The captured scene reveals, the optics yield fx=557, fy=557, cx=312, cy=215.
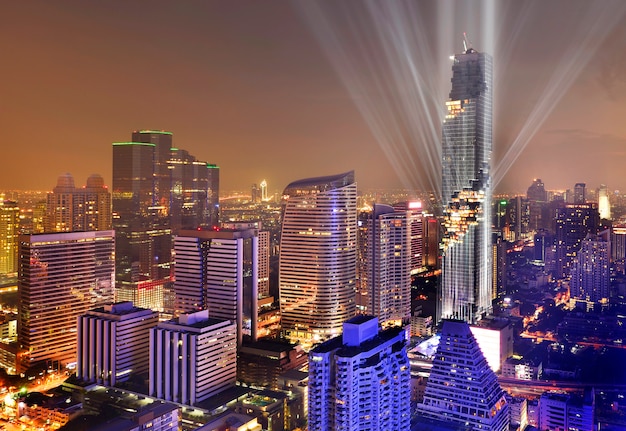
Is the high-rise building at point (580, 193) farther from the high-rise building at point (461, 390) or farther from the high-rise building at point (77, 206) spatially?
the high-rise building at point (77, 206)

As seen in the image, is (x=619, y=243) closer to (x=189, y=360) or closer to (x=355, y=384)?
(x=355, y=384)

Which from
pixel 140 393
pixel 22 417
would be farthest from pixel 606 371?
pixel 22 417

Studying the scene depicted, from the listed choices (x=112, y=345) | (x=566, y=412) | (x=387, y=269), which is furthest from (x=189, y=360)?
(x=387, y=269)

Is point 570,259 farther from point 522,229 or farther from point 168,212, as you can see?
point 168,212

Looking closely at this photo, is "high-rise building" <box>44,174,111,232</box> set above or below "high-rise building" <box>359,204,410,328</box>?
above

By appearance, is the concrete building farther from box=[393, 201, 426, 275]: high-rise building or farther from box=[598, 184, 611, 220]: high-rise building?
box=[393, 201, 426, 275]: high-rise building

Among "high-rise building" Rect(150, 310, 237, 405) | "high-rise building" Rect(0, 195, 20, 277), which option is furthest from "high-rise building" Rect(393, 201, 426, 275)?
"high-rise building" Rect(0, 195, 20, 277)

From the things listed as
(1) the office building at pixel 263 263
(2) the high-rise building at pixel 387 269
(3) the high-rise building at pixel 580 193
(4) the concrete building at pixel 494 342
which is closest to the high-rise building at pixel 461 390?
(4) the concrete building at pixel 494 342
